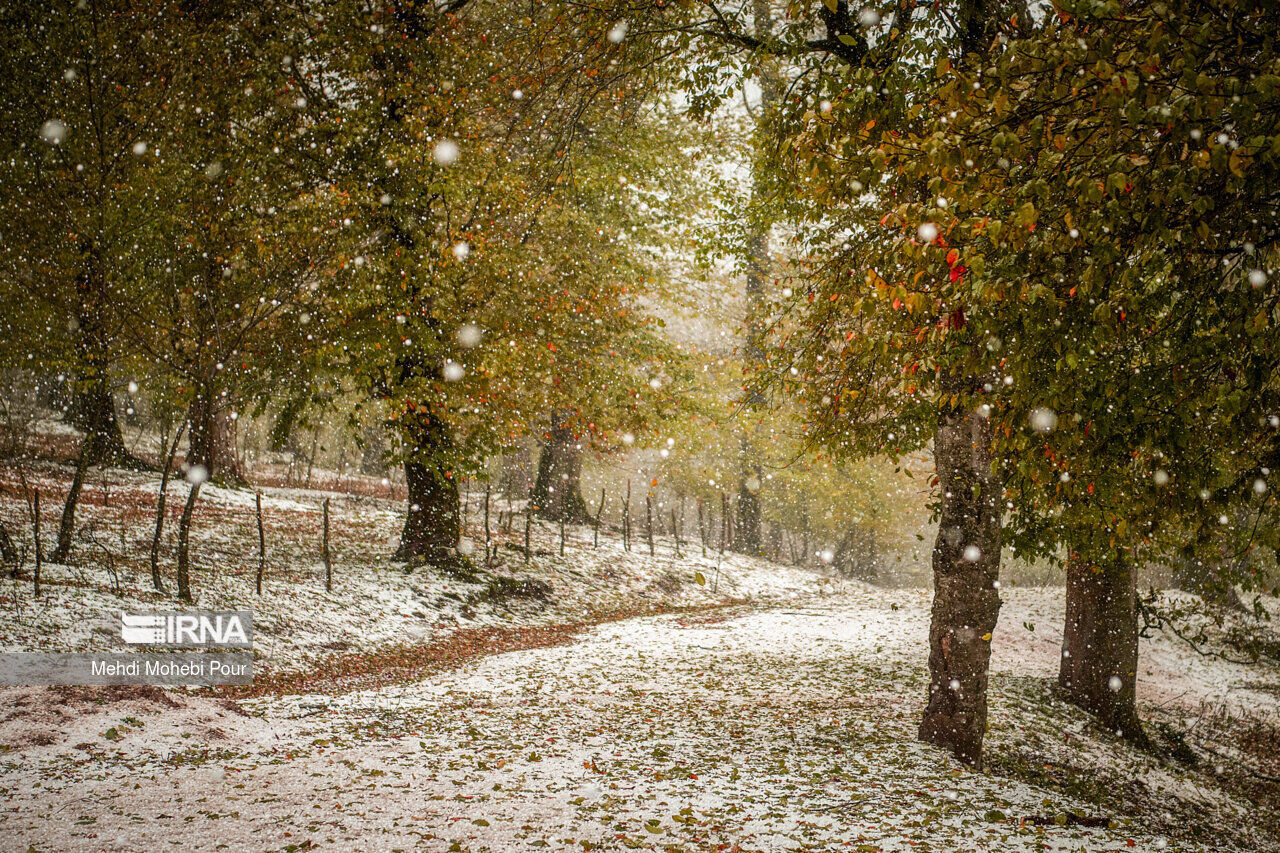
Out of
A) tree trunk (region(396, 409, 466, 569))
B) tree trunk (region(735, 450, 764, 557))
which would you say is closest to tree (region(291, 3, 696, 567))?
tree trunk (region(396, 409, 466, 569))

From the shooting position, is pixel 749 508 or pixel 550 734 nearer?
pixel 550 734

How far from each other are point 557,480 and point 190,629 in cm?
1426

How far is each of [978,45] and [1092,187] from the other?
365 centimetres

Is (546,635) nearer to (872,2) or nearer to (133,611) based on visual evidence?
(133,611)

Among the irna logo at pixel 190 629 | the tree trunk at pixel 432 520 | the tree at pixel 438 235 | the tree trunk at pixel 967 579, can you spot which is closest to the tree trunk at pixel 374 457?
the tree trunk at pixel 432 520

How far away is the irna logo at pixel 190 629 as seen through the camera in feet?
29.6

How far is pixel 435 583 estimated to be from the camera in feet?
46.6

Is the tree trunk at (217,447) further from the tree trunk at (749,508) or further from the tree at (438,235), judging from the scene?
the tree trunk at (749,508)

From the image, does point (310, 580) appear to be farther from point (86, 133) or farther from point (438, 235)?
point (86, 133)

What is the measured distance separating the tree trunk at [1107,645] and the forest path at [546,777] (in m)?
1.05

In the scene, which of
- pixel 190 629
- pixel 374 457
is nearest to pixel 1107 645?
pixel 190 629

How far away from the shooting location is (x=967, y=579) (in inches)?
275

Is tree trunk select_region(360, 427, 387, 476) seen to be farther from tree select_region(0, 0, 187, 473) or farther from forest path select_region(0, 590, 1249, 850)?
forest path select_region(0, 590, 1249, 850)

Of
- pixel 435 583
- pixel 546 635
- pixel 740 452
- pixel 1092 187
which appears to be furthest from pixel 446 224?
pixel 740 452
